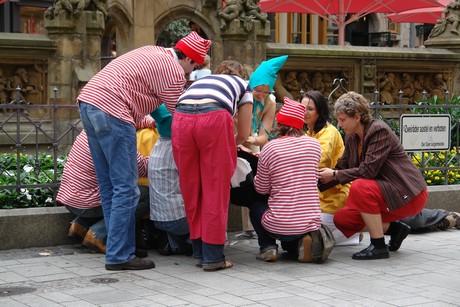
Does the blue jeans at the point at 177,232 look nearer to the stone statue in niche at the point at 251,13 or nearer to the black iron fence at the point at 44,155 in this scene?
the black iron fence at the point at 44,155

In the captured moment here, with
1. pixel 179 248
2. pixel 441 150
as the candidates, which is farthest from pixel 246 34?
pixel 179 248

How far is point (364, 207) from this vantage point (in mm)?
8211

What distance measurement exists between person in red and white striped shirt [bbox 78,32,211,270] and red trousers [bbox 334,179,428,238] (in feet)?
5.63

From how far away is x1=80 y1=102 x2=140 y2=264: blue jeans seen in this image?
7531 mm

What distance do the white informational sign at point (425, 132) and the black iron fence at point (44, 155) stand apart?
18 centimetres

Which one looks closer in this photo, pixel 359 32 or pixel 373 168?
pixel 373 168

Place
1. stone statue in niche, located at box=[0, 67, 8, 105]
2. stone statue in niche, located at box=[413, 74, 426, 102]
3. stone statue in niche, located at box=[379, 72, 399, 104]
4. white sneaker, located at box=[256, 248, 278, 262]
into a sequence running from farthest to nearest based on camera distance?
stone statue in niche, located at box=[413, 74, 426, 102], stone statue in niche, located at box=[379, 72, 399, 104], stone statue in niche, located at box=[0, 67, 8, 105], white sneaker, located at box=[256, 248, 278, 262]

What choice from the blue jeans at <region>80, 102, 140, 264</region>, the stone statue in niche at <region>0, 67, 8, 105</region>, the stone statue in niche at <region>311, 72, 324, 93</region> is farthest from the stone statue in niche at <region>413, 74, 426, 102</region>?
the blue jeans at <region>80, 102, 140, 264</region>

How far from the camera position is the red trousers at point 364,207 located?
8.20m

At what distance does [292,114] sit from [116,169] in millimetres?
1476

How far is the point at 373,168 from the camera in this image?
322 inches

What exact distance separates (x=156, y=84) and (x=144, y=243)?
4.95 feet

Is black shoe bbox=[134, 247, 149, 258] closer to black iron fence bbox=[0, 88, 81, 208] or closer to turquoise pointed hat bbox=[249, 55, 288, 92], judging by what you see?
black iron fence bbox=[0, 88, 81, 208]

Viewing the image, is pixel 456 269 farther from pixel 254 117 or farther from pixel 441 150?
pixel 441 150
